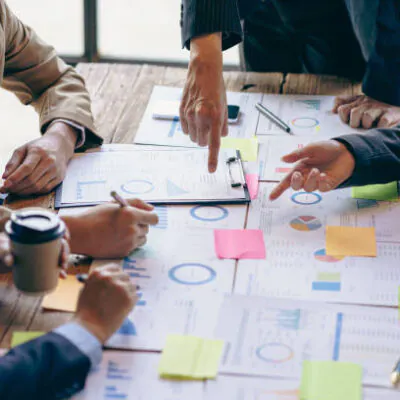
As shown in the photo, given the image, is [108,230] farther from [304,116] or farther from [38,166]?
[304,116]

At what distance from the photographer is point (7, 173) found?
5.17ft

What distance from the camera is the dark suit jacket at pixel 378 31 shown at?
1703mm

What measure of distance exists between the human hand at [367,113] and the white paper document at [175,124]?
0.76 ft

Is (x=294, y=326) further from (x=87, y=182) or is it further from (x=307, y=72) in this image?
(x=307, y=72)

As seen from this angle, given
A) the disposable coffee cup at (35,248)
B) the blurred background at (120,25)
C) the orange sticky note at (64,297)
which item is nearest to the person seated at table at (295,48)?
the orange sticky note at (64,297)

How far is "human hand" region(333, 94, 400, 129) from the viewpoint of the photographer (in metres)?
1.85

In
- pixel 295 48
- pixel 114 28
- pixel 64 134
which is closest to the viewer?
pixel 64 134

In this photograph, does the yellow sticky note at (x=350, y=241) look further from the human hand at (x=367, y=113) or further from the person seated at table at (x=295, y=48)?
the human hand at (x=367, y=113)

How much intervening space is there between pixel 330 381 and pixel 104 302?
362mm

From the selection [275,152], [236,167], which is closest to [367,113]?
[275,152]

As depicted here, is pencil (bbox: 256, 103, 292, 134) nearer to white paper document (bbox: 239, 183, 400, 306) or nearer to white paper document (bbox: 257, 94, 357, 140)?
white paper document (bbox: 257, 94, 357, 140)

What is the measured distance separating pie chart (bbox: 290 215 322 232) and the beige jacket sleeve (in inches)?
21.9

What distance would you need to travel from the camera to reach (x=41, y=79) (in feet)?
6.15

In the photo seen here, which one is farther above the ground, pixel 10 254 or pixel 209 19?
pixel 209 19
